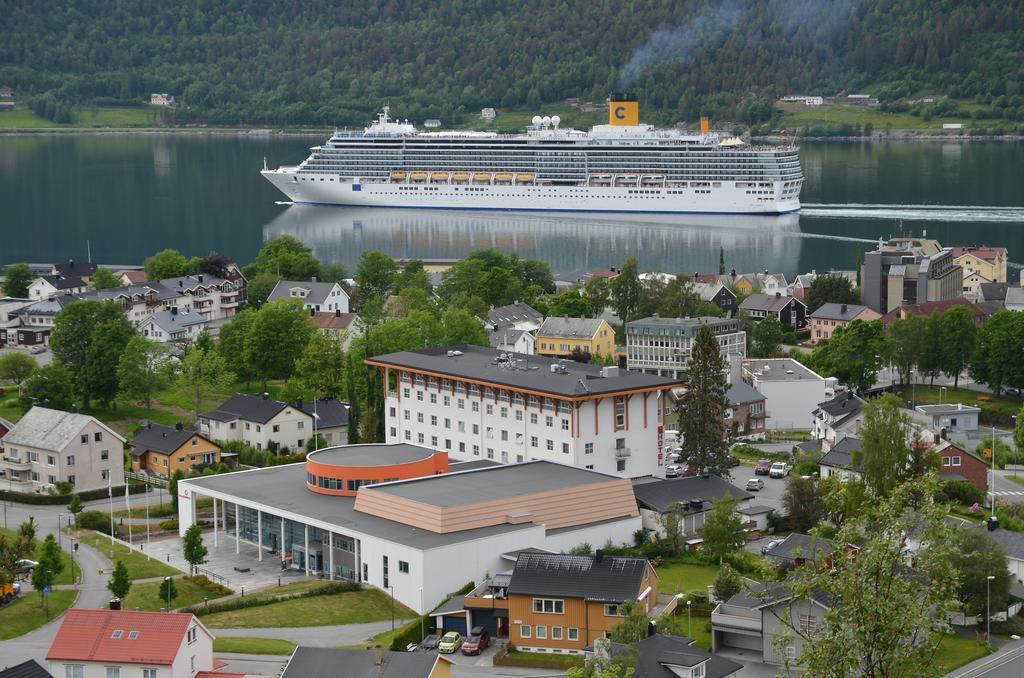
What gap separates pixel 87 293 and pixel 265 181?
273 ft

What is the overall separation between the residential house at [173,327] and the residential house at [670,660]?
3363 cm

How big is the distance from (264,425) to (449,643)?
16244 millimetres

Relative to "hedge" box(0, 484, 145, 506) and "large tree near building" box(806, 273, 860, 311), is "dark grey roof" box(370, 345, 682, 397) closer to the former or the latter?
"hedge" box(0, 484, 145, 506)

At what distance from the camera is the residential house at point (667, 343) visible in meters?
49.9

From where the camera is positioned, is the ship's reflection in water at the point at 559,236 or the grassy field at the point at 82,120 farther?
the grassy field at the point at 82,120

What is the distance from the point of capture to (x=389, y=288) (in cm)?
6494

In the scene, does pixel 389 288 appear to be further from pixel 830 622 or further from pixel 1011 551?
pixel 830 622

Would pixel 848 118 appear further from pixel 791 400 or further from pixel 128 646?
pixel 128 646

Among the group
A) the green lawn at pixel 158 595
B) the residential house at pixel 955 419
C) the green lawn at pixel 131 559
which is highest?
the residential house at pixel 955 419

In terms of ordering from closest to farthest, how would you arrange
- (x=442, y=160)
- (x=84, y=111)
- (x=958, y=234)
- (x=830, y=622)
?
(x=830, y=622)
(x=958, y=234)
(x=442, y=160)
(x=84, y=111)

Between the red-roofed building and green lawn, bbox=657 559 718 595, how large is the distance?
26676mm

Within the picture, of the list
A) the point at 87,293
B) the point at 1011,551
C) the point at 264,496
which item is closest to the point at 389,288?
the point at 87,293

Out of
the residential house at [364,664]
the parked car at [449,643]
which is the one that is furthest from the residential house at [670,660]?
the parked car at [449,643]

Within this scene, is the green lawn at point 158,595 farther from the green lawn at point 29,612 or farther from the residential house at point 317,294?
the residential house at point 317,294
